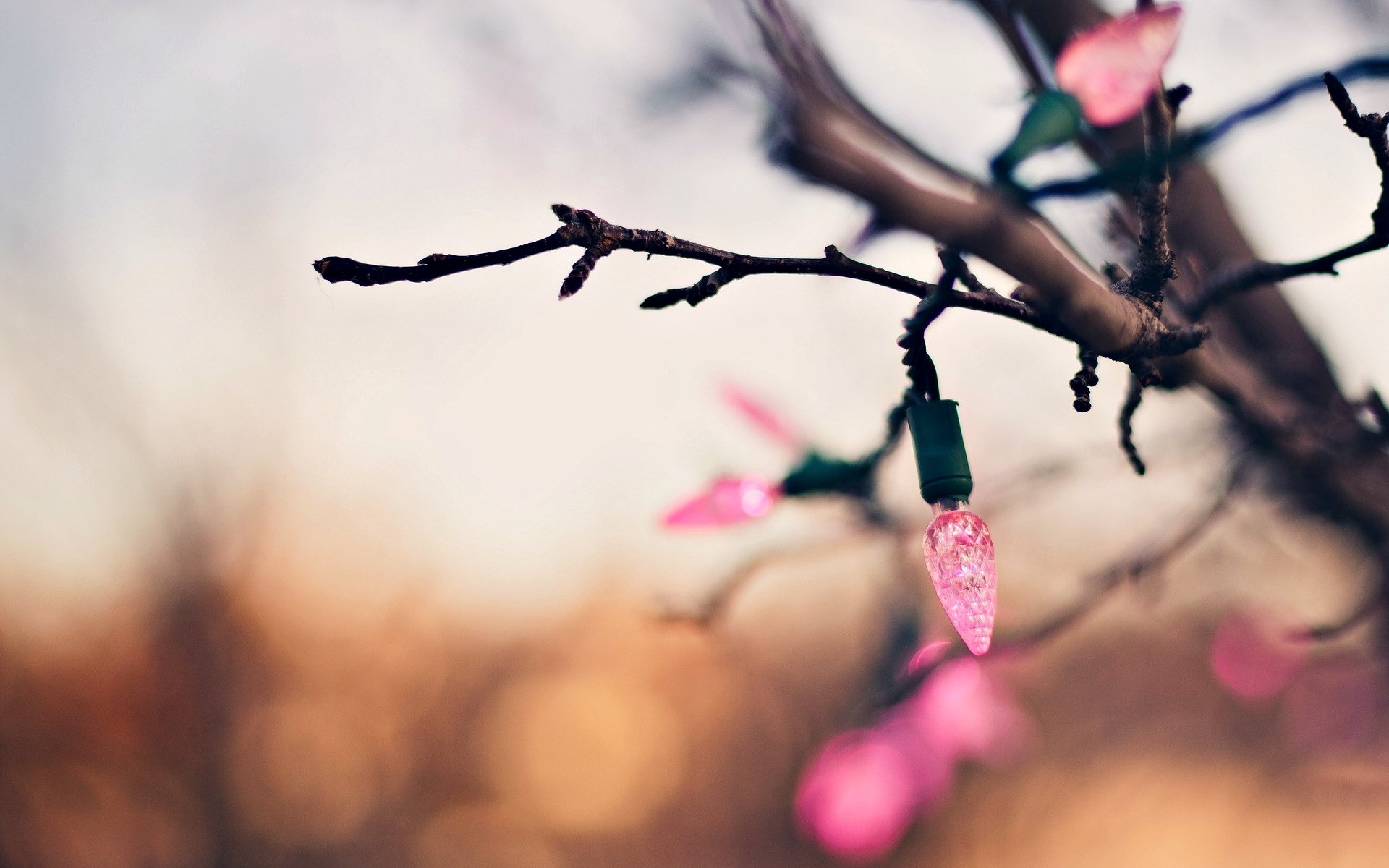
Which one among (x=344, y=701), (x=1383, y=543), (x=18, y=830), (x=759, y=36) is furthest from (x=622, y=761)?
(x=759, y=36)

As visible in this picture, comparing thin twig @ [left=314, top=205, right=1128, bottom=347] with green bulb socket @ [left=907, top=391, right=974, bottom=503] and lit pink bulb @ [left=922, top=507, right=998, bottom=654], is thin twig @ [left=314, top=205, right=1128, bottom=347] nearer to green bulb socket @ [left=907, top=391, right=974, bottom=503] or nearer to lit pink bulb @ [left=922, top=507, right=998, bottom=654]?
green bulb socket @ [left=907, top=391, right=974, bottom=503]

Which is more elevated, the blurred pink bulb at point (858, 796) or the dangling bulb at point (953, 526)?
the dangling bulb at point (953, 526)

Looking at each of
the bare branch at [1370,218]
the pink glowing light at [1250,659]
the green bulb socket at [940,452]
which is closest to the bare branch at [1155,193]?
the bare branch at [1370,218]

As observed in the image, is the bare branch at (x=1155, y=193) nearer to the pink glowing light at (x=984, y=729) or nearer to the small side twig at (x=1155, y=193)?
the small side twig at (x=1155, y=193)

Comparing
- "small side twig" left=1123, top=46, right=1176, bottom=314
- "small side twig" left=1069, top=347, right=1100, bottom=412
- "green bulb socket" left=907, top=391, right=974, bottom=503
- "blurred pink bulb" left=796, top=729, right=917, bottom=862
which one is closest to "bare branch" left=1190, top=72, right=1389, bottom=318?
"small side twig" left=1123, top=46, right=1176, bottom=314

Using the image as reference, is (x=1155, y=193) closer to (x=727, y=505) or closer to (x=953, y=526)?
(x=953, y=526)

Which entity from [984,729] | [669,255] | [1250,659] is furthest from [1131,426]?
[1250,659]

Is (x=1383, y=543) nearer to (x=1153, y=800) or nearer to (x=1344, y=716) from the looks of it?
(x=1344, y=716)

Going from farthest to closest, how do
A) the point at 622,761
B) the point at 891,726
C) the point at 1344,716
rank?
1. the point at 622,761
2. the point at 891,726
3. the point at 1344,716
